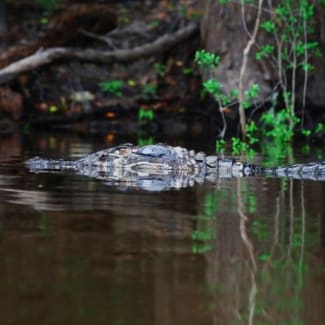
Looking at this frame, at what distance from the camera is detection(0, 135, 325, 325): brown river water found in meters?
3.29

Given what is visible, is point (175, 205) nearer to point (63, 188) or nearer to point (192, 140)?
point (63, 188)

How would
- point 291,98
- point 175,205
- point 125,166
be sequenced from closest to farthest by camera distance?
point 175,205
point 125,166
point 291,98

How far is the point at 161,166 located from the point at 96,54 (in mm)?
8538

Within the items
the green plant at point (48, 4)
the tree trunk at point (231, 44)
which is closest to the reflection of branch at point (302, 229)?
the tree trunk at point (231, 44)

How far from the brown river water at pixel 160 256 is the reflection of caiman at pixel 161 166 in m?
1.37

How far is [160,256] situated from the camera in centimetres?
414

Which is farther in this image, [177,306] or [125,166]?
[125,166]

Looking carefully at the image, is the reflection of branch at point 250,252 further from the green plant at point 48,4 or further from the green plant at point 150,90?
the green plant at point 48,4

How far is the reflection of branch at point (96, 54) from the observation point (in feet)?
51.1

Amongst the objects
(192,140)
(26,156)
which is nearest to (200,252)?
(26,156)

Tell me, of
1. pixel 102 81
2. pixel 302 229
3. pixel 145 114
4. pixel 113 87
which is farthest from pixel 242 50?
pixel 302 229

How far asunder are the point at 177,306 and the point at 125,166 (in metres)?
5.17

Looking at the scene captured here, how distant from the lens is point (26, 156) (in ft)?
32.7

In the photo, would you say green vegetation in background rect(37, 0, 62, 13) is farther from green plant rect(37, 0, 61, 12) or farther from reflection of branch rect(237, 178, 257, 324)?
reflection of branch rect(237, 178, 257, 324)
